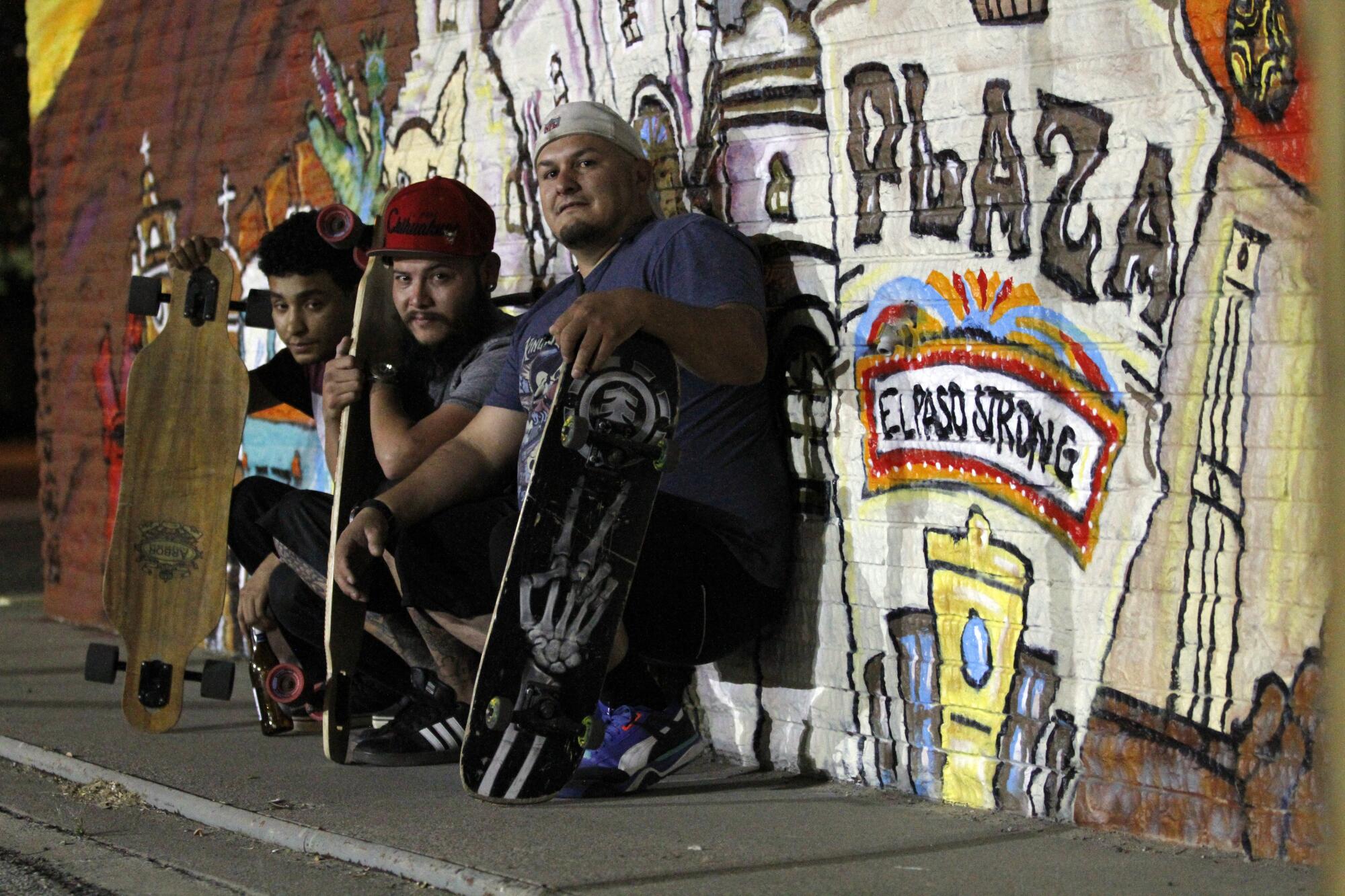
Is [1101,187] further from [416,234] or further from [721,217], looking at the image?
[416,234]

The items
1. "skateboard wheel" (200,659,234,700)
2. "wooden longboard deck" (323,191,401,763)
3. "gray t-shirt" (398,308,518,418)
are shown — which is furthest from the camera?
"skateboard wheel" (200,659,234,700)

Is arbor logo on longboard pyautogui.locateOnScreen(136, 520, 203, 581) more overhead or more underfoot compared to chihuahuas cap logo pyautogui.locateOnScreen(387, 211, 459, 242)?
more underfoot

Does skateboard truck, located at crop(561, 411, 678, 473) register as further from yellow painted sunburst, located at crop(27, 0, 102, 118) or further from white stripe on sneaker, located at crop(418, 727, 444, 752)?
yellow painted sunburst, located at crop(27, 0, 102, 118)

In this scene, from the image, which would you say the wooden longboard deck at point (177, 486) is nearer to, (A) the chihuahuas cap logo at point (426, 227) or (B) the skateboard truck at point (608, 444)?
(A) the chihuahuas cap logo at point (426, 227)

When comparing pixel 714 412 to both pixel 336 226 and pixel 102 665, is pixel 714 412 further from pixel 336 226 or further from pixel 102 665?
pixel 102 665

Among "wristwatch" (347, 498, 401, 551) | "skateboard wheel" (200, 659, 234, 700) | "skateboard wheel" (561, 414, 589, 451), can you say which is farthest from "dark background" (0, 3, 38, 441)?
"skateboard wheel" (561, 414, 589, 451)

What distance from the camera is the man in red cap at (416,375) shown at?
447 centimetres

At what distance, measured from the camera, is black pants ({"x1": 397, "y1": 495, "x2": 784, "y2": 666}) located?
393cm

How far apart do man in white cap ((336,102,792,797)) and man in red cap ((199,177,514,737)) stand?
166 millimetres

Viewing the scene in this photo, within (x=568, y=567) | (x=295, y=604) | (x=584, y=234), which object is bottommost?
(x=295, y=604)

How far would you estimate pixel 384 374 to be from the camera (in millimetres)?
4594

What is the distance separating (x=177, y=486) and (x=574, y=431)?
187 centimetres

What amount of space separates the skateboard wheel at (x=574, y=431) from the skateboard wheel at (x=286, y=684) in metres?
1.49

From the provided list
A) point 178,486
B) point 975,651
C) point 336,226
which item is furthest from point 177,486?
point 975,651
